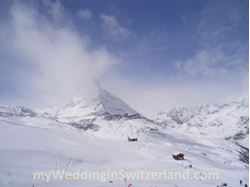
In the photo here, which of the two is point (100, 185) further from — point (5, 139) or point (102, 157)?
point (5, 139)

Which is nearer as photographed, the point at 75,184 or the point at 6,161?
the point at 75,184

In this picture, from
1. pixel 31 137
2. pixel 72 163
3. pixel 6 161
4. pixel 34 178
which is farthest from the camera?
pixel 31 137

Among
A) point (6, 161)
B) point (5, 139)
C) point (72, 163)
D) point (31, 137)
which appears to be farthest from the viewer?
point (31, 137)

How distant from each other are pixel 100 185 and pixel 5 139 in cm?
4259

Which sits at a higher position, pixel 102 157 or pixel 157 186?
pixel 102 157

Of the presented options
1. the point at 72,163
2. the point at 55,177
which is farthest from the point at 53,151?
the point at 55,177

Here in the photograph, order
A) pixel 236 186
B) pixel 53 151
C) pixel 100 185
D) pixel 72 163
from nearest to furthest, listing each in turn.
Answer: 1. pixel 100 185
2. pixel 236 186
3. pixel 72 163
4. pixel 53 151

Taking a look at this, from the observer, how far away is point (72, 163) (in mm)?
57344

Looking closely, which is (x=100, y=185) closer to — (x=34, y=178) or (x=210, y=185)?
(x=34, y=178)

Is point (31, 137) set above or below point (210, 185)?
above

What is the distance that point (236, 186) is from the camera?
39.3 m

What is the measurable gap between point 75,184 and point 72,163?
2313cm

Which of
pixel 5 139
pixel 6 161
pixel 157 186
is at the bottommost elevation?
pixel 157 186

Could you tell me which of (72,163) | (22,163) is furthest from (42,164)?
(72,163)
